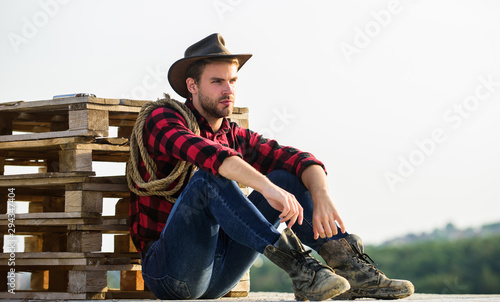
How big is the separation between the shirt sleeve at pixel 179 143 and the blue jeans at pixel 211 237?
101mm

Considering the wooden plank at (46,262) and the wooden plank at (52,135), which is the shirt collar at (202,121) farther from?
the wooden plank at (46,262)

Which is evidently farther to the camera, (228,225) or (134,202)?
(134,202)

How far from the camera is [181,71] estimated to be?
174 inches

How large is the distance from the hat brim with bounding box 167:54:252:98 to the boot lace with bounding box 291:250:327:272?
59.2 inches

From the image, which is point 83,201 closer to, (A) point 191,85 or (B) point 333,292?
(A) point 191,85

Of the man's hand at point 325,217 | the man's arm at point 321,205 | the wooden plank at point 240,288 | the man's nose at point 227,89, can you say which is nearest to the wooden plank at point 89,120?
the man's nose at point 227,89

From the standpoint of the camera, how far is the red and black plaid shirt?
11.4 ft

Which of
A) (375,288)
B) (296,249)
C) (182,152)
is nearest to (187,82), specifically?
(182,152)

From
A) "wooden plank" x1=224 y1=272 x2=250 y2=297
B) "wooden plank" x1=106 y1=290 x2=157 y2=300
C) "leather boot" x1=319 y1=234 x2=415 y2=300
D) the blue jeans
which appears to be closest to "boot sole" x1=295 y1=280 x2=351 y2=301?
the blue jeans

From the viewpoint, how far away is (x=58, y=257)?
4.69 m

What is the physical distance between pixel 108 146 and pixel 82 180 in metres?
0.33

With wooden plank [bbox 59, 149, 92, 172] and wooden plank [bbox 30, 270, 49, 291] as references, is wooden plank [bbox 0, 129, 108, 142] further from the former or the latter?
wooden plank [bbox 30, 270, 49, 291]

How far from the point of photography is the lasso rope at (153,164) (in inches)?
157

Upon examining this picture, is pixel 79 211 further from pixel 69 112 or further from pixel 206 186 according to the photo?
pixel 206 186
